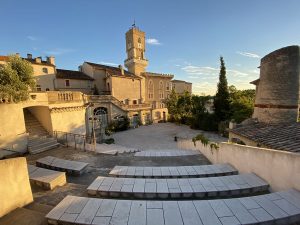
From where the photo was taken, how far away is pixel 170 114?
111 feet

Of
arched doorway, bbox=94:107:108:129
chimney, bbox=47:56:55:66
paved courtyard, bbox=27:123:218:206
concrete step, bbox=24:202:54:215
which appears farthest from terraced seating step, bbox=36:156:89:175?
chimney, bbox=47:56:55:66

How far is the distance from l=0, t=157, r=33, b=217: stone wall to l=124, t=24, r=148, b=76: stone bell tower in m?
34.7

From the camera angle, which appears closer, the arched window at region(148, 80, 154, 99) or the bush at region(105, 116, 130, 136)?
the bush at region(105, 116, 130, 136)

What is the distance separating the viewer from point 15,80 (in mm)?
9875

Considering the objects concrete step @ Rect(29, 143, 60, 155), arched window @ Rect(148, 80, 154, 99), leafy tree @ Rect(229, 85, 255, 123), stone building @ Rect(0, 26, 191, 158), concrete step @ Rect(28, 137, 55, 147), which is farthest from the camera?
arched window @ Rect(148, 80, 154, 99)

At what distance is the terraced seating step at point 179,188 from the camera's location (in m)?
4.13

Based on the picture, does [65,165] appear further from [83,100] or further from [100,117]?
[100,117]

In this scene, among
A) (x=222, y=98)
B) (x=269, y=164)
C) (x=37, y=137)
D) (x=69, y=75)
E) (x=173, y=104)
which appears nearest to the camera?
(x=269, y=164)

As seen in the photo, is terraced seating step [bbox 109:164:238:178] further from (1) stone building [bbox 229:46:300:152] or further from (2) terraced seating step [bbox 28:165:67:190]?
(1) stone building [bbox 229:46:300:152]

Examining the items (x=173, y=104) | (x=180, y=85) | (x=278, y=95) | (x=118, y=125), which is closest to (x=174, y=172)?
(x=278, y=95)

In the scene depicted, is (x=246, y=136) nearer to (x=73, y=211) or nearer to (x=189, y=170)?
(x=189, y=170)

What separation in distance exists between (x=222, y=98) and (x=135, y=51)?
75.3 ft

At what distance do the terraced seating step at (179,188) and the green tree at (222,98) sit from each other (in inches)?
856

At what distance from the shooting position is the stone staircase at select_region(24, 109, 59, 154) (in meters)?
10.4
